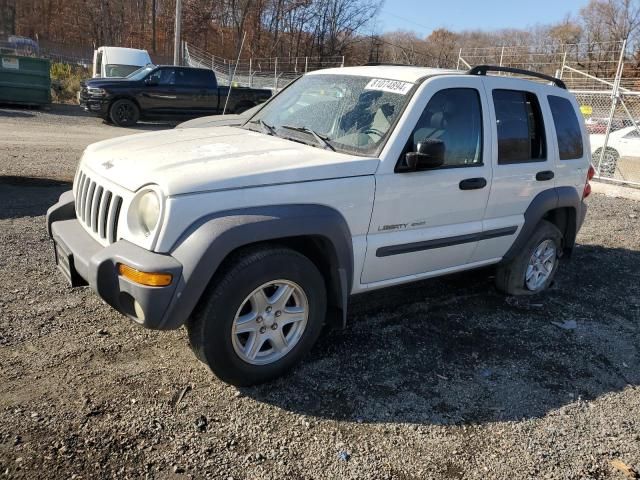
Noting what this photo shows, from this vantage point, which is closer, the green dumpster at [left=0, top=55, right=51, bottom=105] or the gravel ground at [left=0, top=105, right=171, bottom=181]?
the gravel ground at [left=0, top=105, right=171, bottom=181]

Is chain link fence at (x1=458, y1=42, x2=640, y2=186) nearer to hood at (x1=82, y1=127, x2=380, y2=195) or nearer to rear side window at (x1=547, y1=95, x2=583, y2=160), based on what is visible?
rear side window at (x1=547, y1=95, x2=583, y2=160)

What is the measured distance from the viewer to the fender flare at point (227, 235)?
2.82 m

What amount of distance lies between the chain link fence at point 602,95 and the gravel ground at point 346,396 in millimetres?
7510

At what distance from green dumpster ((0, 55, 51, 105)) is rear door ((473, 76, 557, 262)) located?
17.5m

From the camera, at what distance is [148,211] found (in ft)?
9.77

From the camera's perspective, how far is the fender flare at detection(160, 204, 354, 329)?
2.82 meters

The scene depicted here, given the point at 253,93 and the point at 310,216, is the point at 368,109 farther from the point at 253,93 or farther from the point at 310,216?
the point at 253,93

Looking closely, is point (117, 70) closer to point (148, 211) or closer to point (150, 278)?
point (148, 211)

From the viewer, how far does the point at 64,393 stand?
311cm

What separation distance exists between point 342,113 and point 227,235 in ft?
5.08

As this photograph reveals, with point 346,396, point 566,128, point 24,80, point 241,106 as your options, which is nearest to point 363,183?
point 346,396

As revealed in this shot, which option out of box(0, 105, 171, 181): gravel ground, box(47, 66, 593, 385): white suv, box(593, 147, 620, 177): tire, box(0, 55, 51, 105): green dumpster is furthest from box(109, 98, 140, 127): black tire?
box(47, 66, 593, 385): white suv

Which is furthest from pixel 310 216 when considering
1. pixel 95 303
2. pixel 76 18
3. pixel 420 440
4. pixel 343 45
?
pixel 76 18

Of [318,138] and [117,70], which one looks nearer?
[318,138]
